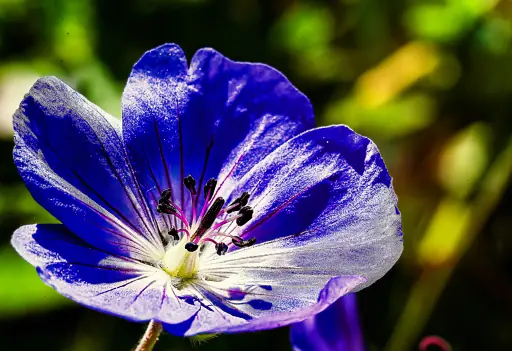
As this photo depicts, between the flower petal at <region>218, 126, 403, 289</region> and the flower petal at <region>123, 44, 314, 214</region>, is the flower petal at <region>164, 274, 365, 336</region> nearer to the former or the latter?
the flower petal at <region>218, 126, 403, 289</region>

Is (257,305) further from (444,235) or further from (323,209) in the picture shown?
(444,235)

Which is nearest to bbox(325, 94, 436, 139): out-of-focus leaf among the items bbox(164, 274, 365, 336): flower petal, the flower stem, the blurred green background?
the blurred green background

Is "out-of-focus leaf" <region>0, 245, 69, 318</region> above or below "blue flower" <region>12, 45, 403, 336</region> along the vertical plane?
below

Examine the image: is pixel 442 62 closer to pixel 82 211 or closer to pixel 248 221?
pixel 248 221

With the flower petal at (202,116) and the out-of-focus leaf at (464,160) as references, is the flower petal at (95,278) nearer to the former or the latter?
the flower petal at (202,116)

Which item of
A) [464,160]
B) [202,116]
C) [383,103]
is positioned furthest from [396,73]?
[202,116]

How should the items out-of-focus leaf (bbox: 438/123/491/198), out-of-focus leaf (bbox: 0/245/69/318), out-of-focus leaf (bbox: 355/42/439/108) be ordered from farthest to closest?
out-of-focus leaf (bbox: 355/42/439/108) → out-of-focus leaf (bbox: 438/123/491/198) → out-of-focus leaf (bbox: 0/245/69/318)
